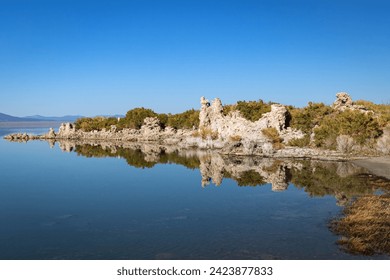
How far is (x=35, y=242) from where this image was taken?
15859mm

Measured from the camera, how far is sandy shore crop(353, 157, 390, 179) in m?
30.6

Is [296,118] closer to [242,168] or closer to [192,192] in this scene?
[242,168]

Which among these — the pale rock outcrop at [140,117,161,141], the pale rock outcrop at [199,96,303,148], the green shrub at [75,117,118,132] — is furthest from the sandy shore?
the green shrub at [75,117,118,132]

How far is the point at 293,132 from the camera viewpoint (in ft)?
177

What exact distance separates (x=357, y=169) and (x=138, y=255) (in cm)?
2517

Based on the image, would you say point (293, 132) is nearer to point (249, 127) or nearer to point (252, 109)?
point (249, 127)

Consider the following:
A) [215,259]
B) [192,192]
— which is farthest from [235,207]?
[215,259]

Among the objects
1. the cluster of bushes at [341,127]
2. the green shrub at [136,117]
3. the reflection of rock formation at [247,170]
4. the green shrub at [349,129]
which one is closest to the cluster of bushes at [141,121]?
the green shrub at [136,117]

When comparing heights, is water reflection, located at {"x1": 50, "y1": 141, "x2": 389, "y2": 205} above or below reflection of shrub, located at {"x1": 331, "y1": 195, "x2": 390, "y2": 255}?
above

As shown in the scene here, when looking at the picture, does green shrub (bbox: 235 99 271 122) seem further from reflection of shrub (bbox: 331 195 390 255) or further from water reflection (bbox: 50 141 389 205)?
reflection of shrub (bbox: 331 195 390 255)

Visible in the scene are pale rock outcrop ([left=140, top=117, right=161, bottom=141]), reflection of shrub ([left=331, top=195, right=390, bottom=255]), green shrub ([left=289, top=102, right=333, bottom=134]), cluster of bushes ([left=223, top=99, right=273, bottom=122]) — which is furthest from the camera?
pale rock outcrop ([left=140, top=117, right=161, bottom=141])

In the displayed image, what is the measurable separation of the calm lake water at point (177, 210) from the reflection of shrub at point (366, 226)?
57cm

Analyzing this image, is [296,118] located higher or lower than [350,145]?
higher

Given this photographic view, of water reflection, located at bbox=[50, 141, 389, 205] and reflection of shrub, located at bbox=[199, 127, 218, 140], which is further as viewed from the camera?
reflection of shrub, located at bbox=[199, 127, 218, 140]
